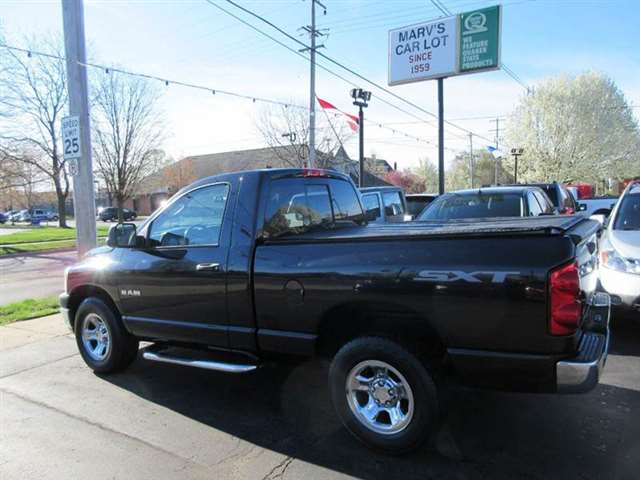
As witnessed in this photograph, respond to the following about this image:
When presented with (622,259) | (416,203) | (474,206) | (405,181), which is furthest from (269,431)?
(405,181)

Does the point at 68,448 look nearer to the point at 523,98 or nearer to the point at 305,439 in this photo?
the point at 305,439

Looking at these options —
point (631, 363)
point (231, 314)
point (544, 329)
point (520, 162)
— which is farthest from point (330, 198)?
point (520, 162)

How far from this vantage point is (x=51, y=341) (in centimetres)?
629

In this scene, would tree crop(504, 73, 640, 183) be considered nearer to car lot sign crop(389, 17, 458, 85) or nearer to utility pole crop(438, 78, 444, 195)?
car lot sign crop(389, 17, 458, 85)

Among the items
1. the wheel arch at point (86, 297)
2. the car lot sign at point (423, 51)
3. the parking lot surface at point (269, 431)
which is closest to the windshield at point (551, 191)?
the parking lot surface at point (269, 431)

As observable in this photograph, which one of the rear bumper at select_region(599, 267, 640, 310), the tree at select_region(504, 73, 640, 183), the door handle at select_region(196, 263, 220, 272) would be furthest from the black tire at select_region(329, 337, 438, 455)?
the tree at select_region(504, 73, 640, 183)

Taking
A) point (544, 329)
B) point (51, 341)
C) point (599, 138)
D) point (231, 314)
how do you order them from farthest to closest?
point (599, 138), point (51, 341), point (231, 314), point (544, 329)

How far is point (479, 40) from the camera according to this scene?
15.9 meters

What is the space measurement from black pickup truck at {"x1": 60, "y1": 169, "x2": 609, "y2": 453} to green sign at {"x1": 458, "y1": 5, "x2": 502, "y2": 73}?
43.6 feet

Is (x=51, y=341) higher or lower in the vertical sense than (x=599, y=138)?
lower

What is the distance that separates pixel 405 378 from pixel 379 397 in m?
0.29

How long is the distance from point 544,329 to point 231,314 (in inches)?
92.1

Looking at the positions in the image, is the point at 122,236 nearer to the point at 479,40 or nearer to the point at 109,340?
the point at 109,340

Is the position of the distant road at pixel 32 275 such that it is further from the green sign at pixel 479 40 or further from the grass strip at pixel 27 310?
the green sign at pixel 479 40
